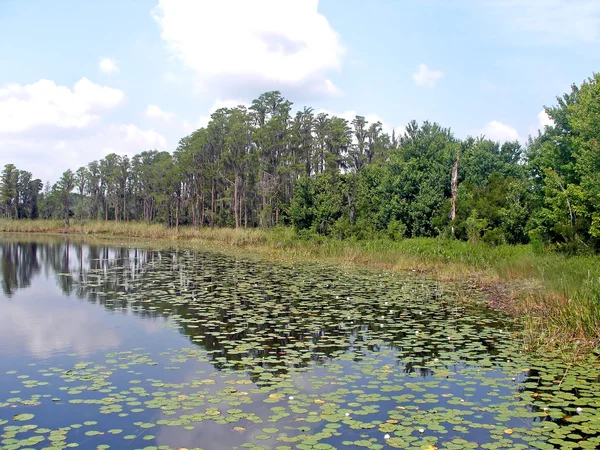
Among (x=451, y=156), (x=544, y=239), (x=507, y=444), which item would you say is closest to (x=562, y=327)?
(x=507, y=444)

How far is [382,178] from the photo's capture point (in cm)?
2956

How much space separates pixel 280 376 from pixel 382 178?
2385 centimetres

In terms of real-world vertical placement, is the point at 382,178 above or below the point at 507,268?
above

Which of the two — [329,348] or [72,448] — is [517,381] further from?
[72,448]

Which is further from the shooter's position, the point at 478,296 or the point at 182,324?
the point at 478,296

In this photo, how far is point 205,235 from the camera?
3909 cm

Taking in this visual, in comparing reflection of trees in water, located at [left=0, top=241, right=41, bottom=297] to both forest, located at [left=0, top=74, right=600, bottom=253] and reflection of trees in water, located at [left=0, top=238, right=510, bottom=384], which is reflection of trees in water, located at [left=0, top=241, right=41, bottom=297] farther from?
forest, located at [left=0, top=74, right=600, bottom=253]

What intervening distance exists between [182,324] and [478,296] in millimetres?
7463

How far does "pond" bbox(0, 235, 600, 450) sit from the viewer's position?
4.96 meters

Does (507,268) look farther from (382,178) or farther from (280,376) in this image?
(382,178)

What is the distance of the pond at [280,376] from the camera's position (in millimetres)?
4957

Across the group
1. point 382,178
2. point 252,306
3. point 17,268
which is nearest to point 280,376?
point 252,306

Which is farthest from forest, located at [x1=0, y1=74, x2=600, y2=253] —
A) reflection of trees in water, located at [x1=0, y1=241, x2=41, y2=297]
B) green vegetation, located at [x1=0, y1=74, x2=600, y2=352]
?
reflection of trees in water, located at [x1=0, y1=241, x2=41, y2=297]

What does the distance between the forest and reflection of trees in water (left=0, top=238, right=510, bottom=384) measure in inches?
279
